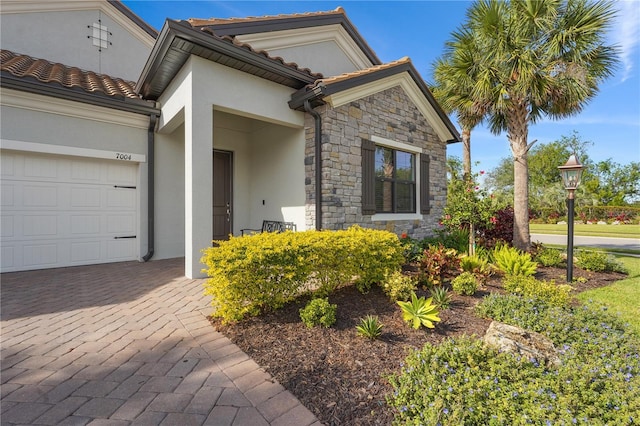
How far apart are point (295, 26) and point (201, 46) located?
12.0ft

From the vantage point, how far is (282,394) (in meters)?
2.09

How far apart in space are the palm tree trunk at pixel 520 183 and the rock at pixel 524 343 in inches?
224

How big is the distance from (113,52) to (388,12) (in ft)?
26.9

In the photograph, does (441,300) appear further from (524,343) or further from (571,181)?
(571,181)

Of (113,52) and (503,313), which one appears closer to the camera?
(503,313)

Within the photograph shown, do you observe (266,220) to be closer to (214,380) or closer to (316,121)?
(316,121)

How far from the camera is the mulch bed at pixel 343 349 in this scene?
2.01 m

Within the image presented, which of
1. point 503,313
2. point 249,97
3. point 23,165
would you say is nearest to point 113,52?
point 23,165

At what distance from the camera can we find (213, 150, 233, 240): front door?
7789 mm

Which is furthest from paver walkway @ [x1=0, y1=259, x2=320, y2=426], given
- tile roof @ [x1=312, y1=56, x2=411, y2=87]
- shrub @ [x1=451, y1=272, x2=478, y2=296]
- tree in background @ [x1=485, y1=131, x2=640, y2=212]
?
tree in background @ [x1=485, y1=131, x2=640, y2=212]

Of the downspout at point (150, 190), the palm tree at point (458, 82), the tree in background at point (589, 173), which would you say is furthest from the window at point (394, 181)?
the tree in background at point (589, 173)

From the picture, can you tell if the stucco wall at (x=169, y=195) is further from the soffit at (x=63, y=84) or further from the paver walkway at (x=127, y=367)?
the paver walkway at (x=127, y=367)

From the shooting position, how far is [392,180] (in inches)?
303

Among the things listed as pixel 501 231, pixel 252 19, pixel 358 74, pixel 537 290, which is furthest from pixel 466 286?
pixel 252 19
